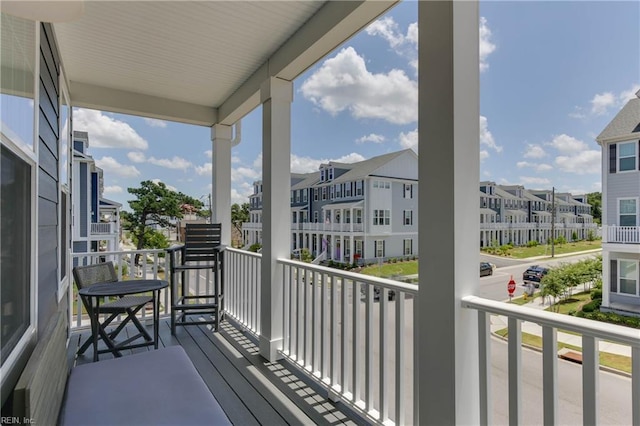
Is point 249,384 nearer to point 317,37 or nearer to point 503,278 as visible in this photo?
point 503,278

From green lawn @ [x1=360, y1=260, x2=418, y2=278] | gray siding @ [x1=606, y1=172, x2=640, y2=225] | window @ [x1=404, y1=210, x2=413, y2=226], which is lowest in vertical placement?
green lawn @ [x1=360, y1=260, x2=418, y2=278]

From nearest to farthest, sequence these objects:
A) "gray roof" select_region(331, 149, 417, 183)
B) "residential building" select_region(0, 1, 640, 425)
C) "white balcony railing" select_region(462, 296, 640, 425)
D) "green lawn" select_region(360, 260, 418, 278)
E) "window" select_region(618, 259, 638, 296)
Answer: "window" select_region(618, 259, 638, 296) < "white balcony railing" select_region(462, 296, 640, 425) < "residential building" select_region(0, 1, 640, 425) < "green lawn" select_region(360, 260, 418, 278) < "gray roof" select_region(331, 149, 417, 183)

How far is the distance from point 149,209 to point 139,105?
143 centimetres

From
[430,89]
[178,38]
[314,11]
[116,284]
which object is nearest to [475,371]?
[430,89]

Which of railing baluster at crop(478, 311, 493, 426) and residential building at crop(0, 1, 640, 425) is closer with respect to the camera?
residential building at crop(0, 1, 640, 425)

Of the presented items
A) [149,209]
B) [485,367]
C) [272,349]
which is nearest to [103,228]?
[149,209]

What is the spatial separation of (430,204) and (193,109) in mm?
4319

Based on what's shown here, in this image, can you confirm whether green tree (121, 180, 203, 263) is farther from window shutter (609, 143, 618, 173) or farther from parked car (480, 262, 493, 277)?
window shutter (609, 143, 618, 173)

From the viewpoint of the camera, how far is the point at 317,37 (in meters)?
2.74

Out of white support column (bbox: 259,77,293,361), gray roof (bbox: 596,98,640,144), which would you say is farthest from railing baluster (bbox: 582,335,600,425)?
white support column (bbox: 259,77,293,361)

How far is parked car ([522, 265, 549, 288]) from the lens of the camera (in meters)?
1.25

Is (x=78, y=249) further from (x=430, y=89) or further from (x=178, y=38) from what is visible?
(x=430, y=89)

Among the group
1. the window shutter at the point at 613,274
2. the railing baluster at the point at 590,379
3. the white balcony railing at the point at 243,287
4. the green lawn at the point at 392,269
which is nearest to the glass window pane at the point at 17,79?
the green lawn at the point at 392,269

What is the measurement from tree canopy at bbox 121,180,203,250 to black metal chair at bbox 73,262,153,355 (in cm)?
96
